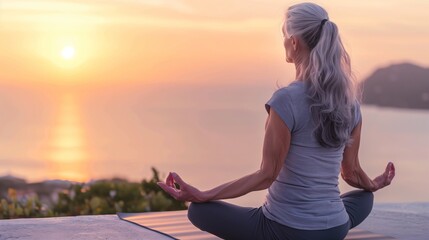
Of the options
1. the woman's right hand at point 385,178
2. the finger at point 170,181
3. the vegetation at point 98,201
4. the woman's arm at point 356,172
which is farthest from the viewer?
the vegetation at point 98,201

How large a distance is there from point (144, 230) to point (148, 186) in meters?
2.51

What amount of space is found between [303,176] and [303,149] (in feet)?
0.36

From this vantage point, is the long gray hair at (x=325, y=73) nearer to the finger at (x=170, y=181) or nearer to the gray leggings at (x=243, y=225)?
the gray leggings at (x=243, y=225)

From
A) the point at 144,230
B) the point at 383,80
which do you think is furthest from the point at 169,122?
the point at 144,230

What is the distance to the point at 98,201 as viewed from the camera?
6582 mm

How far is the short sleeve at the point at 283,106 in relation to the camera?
3.18 m

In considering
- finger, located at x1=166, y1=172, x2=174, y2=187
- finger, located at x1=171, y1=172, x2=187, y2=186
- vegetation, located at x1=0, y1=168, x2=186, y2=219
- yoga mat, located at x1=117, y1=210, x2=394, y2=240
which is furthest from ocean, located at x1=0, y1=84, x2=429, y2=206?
finger, located at x1=171, y1=172, x2=187, y2=186

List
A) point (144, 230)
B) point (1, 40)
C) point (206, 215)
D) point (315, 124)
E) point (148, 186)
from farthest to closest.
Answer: point (1, 40)
point (148, 186)
point (144, 230)
point (206, 215)
point (315, 124)

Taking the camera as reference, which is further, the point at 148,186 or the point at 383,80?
the point at 383,80

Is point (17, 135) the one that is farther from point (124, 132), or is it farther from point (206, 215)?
point (206, 215)

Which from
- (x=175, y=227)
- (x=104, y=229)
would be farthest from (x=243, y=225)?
(x=104, y=229)

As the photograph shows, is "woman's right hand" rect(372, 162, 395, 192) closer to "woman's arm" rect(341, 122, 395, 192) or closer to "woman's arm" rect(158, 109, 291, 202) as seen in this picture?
"woman's arm" rect(341, 122, 395, 192)

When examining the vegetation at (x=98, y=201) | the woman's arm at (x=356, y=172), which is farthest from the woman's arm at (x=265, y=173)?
the vegetation at (x=98, y=201)

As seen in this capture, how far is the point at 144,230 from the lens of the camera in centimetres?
436
